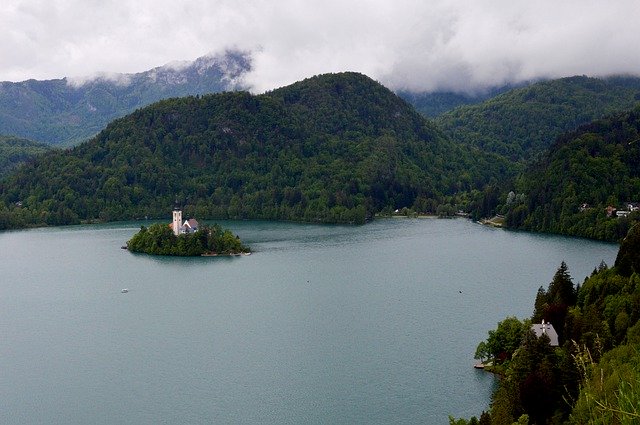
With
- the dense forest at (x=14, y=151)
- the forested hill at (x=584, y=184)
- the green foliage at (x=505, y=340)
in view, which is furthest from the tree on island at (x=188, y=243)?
the dense forest at (x=14, y=151)

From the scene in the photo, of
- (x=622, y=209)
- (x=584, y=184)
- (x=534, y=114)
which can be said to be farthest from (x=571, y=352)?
(x=534, y=114)

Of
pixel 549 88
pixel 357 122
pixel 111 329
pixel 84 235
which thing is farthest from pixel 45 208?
pixel 549 88

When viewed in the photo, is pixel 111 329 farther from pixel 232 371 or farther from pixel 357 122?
pixel 357 122

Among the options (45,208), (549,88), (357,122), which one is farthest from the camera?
(549,88)

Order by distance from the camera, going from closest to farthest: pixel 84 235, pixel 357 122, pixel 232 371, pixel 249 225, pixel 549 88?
pixel 232 371 → pixel 84 235 → pixel 249 225 → pixel 357 122 → pixel 549 88

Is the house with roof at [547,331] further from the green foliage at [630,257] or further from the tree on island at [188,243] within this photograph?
the tree on island at [188,243]

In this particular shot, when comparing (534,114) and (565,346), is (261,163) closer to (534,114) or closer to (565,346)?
(534,114)
